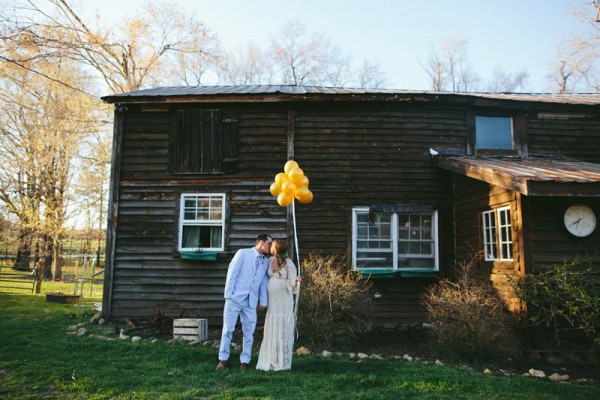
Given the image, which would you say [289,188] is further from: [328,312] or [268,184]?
[268,184]

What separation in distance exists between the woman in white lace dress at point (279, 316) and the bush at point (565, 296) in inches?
150

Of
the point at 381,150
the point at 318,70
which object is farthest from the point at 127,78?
the point at 381,150

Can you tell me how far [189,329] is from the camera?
7.68m

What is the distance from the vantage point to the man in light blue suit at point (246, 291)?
5734 mm

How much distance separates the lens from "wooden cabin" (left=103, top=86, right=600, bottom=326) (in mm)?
9227

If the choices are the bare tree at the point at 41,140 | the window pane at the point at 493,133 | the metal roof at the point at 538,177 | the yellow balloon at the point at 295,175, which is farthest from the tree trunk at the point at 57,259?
the metal roof at the point at 538,177

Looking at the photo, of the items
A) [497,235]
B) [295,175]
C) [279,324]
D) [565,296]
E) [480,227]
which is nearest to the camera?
[279,324]

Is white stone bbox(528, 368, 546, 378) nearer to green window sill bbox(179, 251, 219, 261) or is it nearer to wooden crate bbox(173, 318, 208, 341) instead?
wooden crate bbox(173, 318, 208, 341)

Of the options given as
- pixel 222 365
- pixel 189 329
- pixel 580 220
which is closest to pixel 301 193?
pixel 222 365

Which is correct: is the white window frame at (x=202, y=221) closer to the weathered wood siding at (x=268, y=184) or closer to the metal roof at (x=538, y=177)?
the weathered wood siding at (x=268, y=184)

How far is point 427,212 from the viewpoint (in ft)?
31.0

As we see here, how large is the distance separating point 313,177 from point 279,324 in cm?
447

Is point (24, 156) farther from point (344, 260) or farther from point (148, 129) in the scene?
point (344, 260)

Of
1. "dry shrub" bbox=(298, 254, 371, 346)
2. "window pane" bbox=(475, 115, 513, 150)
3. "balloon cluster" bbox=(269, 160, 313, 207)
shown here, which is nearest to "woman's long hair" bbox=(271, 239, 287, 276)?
"balloon cluster" bbox=(269, 160, 313, 207)
